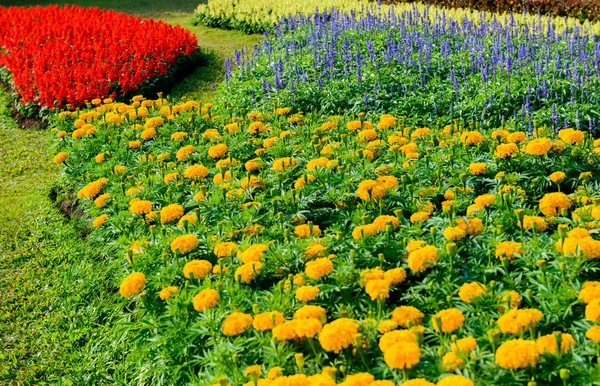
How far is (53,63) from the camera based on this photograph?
1167cm

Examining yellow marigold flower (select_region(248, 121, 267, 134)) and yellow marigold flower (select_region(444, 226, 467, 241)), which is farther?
yellow marigold flower (select_region(248, 121, 267, 134))

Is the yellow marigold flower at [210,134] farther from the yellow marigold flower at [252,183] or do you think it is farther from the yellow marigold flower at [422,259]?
the yellow marigold flower at [422,259]

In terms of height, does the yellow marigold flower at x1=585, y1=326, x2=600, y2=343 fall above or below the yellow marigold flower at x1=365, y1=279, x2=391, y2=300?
above

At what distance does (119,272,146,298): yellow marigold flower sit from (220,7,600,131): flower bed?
4.35m

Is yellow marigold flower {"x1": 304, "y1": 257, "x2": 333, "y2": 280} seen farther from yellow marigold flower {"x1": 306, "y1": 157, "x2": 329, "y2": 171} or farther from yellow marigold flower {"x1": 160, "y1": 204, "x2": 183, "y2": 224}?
yellow marigold flower {"x1": 306, "y1": 157, "x2": 329, "y2": 171}

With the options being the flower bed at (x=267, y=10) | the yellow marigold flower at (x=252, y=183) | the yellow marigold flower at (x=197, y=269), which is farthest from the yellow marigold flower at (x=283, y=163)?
the flower bed at (x=267, y=10)

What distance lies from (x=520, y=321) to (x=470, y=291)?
16.5 inches

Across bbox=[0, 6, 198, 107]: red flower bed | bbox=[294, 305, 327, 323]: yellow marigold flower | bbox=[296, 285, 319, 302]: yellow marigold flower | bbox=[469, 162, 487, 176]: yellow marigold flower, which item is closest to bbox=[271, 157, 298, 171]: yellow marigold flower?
bbox=[469, 162, 487, 176]: yellow marigold flower

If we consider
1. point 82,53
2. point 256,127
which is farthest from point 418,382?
point 82,53

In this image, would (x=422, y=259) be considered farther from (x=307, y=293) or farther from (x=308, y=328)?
(x=308, y=328)

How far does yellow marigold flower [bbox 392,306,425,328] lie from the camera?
3.38 m

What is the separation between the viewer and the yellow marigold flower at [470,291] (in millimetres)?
3527

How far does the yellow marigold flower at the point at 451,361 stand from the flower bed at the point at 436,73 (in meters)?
4.32

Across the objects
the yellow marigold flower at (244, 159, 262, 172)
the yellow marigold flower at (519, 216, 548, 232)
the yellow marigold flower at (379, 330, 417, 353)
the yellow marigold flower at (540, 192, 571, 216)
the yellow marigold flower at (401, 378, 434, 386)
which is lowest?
the yellow marigold flower at (401, 378, 434, 386)
